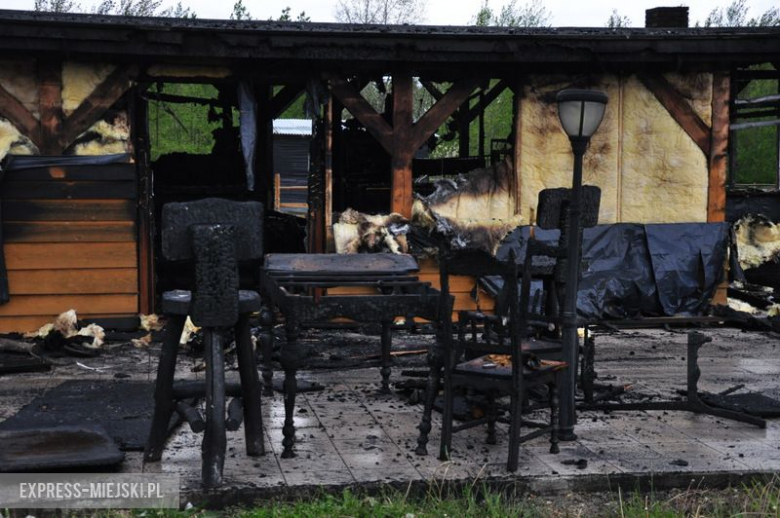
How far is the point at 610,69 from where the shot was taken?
12539 millimetres

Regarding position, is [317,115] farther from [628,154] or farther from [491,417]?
[491,417]

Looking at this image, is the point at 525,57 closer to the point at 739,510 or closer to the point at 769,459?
the point at 769,459

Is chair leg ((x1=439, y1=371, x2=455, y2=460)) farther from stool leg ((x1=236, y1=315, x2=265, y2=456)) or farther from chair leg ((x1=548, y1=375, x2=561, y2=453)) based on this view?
stool leg ((x1=236, y1=315, x2=265, y2=456))

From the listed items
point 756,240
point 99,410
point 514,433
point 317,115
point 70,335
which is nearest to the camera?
point 514,433

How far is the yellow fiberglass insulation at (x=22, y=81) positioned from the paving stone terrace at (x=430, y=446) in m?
3.73

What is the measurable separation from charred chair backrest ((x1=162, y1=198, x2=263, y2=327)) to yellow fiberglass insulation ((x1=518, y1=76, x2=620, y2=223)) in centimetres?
738

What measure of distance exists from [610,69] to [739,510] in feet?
26.7

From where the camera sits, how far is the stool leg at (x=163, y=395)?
617 centimetres

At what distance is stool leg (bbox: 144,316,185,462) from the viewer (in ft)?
20.2

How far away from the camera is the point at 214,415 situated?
226 inches

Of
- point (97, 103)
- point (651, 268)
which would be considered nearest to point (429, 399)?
point (97, 103)

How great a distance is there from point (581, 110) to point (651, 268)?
6.95 metres

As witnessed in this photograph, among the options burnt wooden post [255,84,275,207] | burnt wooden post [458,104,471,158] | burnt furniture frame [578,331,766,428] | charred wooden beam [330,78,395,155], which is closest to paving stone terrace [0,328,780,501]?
burnt furniture frame [578,331,766,428]

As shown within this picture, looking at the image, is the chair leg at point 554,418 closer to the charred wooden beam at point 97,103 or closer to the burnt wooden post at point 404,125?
the burnt wooden post at point 404,125
